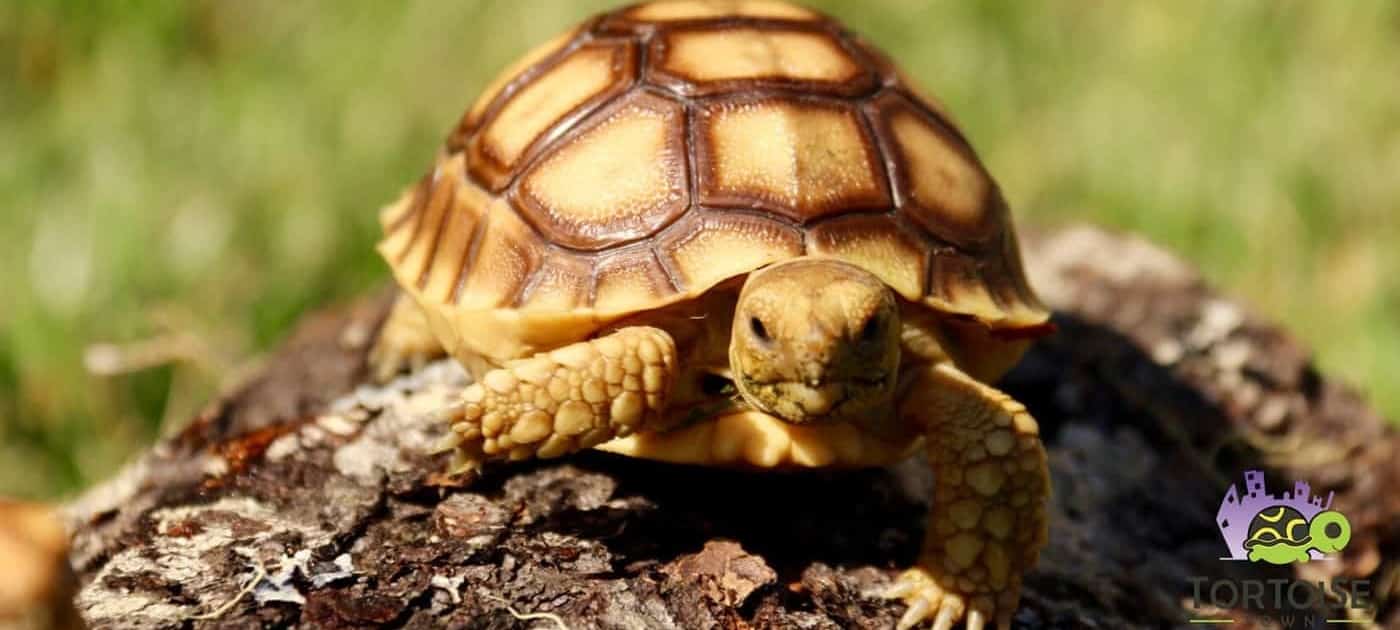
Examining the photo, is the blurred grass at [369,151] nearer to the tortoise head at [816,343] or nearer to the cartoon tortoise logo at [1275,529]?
the cartoon tortoise logo at [1275,529]

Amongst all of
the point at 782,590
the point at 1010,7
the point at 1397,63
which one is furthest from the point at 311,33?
the point at 1397,63

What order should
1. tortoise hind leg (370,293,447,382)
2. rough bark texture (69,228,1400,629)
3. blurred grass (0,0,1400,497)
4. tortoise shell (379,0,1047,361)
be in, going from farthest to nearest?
blurred grass (0,0,1400,497)
tortoise hind leg (370,293,447,382)
tortoise shell (379,0,1047,361)
rough bark texture (69,228,1400,629)

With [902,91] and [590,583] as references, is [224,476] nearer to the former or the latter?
[590,583]

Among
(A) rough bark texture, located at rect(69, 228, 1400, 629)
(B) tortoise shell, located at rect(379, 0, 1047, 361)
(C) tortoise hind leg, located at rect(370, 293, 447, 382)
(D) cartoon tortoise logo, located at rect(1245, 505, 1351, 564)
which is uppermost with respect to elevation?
(B) tortoise shell, located at rect(379, 0, 1047, 361)

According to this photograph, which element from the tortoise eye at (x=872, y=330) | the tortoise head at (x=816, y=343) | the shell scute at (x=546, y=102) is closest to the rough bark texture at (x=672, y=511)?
the tortoise head at (x=816, y=343)

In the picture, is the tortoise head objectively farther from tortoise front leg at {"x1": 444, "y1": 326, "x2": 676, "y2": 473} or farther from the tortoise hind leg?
the tortoise hind leg

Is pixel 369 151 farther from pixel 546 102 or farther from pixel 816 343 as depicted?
pixel 816 343

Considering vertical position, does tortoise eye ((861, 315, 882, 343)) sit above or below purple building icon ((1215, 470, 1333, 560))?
above

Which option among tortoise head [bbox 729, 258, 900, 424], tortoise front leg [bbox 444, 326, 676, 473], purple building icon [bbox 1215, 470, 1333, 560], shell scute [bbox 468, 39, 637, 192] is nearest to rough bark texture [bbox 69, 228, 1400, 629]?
purple building icon [bbox 1215, 470, 1333, 560]
